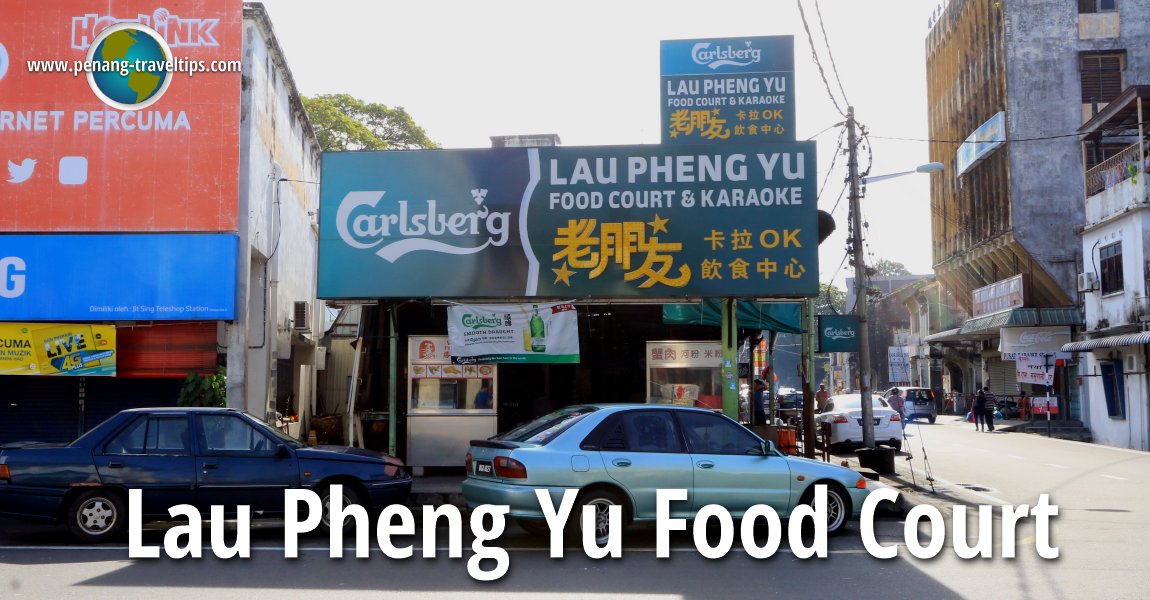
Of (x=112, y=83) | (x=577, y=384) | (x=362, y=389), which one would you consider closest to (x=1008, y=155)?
(x=577, y=384)

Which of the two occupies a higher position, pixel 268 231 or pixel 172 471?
pixel 268 231

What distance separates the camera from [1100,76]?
1531 inches

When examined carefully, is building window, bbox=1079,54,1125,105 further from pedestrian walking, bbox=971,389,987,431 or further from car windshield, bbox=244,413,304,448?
car windshield, bbox=244,413,304,448

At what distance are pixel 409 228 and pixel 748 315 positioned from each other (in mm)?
5604

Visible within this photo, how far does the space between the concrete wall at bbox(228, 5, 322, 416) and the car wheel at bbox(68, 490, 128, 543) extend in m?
6.22

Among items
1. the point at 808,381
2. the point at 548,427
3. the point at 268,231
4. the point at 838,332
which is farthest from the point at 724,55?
the point at 548,427

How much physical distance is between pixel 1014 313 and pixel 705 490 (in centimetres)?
3180

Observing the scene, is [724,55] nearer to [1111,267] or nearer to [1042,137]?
[1111,267]

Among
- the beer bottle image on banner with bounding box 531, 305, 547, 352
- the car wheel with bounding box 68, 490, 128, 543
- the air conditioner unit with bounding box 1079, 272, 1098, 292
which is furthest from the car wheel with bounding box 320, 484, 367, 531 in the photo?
the air conditioner unit with bounding box 1079, 272, 1098, 292

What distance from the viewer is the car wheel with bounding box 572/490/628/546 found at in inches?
389

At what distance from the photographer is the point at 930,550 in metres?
10.1

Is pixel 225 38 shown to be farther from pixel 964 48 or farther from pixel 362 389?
pixel 964 48

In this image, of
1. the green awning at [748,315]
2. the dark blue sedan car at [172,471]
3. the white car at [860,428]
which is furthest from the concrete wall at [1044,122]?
the dark blue sedan car at [172,471]

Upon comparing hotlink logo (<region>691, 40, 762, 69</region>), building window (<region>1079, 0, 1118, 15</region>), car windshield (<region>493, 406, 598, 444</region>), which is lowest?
car windshield (<region>493, 406, 598, 444</region>)
